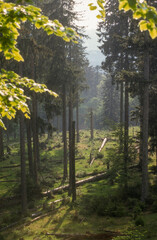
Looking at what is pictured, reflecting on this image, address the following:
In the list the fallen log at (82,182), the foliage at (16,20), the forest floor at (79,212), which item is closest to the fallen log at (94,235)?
the forest floor at (79,212)

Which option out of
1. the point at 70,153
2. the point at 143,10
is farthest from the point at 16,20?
the point at 70,153

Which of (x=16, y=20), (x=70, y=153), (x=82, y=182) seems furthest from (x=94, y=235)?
(x=82, y=182)

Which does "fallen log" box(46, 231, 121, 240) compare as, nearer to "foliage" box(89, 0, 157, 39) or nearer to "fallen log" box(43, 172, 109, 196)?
"fallen log" box(43, 172, 109, 196)

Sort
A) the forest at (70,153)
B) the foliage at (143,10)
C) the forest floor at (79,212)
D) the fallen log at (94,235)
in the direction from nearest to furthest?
the foliage at (143,10)
the forest at (70,153)
the fallen log at (94,235)
the forest floor at (79,212)

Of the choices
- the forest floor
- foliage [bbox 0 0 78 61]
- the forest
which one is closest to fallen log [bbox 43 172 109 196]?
the forest

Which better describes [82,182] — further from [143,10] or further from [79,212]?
[143,10]

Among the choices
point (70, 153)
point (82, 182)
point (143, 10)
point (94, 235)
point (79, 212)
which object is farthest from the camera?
point (82, 182)

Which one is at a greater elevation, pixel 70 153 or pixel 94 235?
pixel 70 153

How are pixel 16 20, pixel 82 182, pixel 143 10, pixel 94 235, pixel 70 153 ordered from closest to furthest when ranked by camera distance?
pixel 143 10
pixel 16 20
pixel 94 235
pixel 70 153
pixel 82 182

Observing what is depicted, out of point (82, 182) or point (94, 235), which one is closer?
point (94, 235)

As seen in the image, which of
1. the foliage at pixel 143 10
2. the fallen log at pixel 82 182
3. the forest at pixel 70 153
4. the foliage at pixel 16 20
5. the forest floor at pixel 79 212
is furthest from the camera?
the fallen log at pixel 82 182

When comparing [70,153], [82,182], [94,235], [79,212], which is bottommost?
[79,212]

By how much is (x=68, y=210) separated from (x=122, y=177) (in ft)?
15.0

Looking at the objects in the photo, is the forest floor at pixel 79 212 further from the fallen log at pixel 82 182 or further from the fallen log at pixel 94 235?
the fallen log at pixel 82 182
